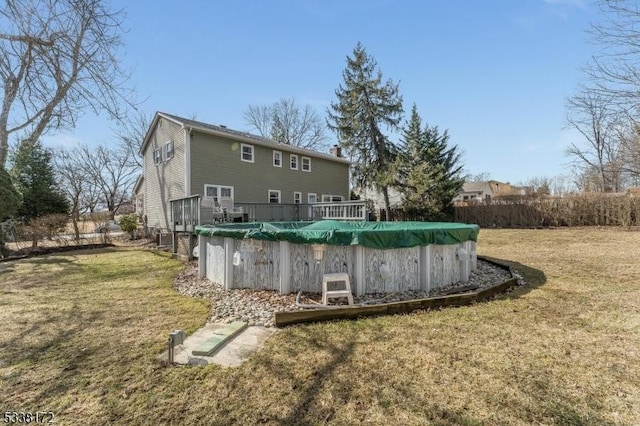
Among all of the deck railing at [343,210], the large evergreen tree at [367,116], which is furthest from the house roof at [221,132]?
the deck railing at [343,210]

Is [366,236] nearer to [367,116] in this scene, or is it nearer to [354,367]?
[354,367]

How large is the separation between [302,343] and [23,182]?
24629mm

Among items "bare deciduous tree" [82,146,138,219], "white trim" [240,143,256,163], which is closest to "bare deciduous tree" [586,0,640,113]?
"white trim" [240,143,256,163]

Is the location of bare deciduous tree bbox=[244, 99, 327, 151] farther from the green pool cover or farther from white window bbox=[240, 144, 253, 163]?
the green pool cover

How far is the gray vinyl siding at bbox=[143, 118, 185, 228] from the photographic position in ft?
48.4

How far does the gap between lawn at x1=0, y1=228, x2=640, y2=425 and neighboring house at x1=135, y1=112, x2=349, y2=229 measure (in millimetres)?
7637

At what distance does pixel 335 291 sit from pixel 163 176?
49.7ft

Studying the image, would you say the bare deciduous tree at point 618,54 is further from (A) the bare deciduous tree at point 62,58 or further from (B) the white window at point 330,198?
(B) the white window at point 330,198

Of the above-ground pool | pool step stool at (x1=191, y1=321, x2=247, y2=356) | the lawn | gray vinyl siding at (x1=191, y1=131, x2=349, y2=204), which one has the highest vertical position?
gray vinyl siding at (x1=191, y1=131, x2=349, y2=204)

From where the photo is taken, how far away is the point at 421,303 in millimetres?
4566

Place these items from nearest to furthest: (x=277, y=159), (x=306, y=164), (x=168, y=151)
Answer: (x=168, y=151) < (x=277, y=159) < (x=306, y=164)

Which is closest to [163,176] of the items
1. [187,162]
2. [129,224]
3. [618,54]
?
[187,162]

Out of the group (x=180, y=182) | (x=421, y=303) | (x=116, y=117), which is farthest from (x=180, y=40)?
(x=421, y=303)

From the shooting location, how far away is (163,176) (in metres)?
16.6
